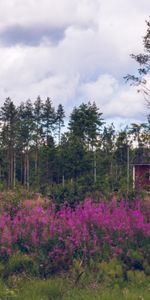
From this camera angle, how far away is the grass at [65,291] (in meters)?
6.92

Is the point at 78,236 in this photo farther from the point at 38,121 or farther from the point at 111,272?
the point at 38,121

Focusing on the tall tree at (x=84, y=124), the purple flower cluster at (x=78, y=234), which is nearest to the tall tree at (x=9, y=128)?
the tall tree at (x=84, y=124)

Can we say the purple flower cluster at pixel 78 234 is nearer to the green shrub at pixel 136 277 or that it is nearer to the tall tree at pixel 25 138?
the green shrub at pixel 136 277

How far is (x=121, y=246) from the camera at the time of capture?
8297mm

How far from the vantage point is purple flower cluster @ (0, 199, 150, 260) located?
27.1 feet

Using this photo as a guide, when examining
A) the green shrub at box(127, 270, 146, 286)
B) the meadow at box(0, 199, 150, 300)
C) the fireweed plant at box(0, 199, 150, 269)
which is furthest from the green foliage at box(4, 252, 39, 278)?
the green shrub at box(127, 270, 146, 286)

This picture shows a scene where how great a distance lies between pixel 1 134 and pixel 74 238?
81.9m

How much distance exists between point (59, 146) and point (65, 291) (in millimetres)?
56477

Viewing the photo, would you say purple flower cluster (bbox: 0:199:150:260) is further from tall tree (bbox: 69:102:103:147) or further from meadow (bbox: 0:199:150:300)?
tall tree (bbox: 69:102:103:147)

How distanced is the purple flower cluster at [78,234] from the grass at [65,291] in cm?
71

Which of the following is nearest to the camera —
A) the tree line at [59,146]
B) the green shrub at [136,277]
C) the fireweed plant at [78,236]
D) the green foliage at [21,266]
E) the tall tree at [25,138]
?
the green shrub at [136,277]

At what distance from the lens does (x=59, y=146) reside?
6362 cm

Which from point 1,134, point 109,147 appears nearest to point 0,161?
point 1,134

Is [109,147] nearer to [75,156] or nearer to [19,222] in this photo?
[75,156]
